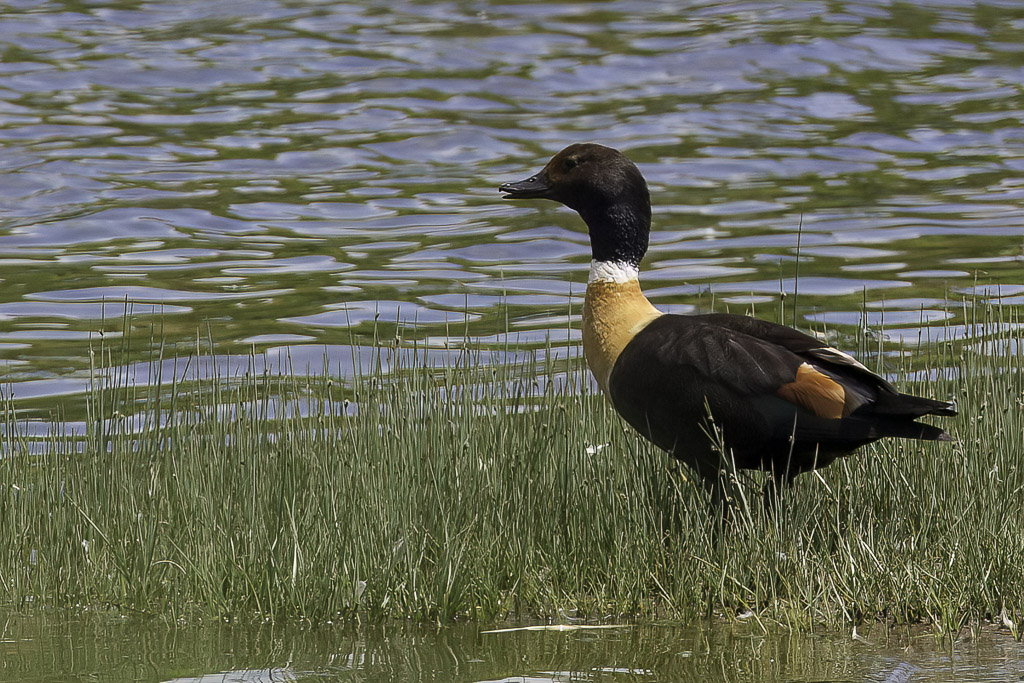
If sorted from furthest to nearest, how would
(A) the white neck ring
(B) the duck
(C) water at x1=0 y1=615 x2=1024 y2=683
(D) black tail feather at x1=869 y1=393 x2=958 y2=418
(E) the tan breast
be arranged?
(A) the white neck ring, (E) the tan breast, (B) the duck, (D) black tail feather at x1=869 y1=393 x2=958 y2=418, (C) water at x1=0 y1=615 x2=1024 y2=683

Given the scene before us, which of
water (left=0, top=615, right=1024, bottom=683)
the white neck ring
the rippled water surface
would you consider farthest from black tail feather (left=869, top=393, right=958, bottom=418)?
the rippled water surface

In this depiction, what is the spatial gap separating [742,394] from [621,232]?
1.05m

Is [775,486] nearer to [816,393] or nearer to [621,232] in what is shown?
[816,393]

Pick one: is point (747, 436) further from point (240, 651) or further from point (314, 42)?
point (314, 42)

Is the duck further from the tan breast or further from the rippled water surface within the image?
the rippled water surface

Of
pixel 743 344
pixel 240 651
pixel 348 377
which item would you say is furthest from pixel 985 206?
pixel 240 651

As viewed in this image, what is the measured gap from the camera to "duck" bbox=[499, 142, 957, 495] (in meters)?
4.82

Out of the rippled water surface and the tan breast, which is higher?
the tan breast

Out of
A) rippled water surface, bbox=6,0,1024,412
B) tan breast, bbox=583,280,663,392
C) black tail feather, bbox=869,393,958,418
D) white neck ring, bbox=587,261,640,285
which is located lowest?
rippled water surface, bbox=6,0,1024,412

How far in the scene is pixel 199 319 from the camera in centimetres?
1212

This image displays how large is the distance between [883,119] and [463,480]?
18.9 metres

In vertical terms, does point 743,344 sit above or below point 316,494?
above

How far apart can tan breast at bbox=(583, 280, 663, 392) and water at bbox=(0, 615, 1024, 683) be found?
1.09 metres

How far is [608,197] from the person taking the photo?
5.71 m
